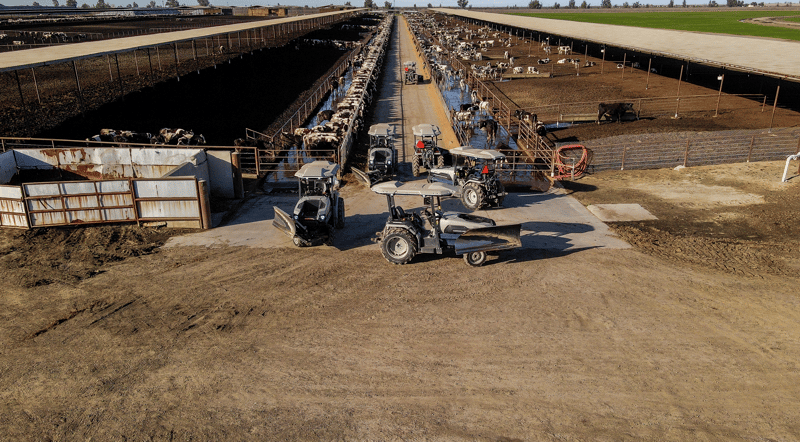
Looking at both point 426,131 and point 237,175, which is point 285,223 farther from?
point 426,131

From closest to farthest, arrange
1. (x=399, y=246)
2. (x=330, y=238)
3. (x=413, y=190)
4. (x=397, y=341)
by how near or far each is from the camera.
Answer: (x=397, y=341) → (x=413, y=190) → (x=399, y=246) → (x=330, y=238)

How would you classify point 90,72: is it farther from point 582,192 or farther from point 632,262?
point 632,262

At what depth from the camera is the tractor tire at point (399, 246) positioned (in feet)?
43.4

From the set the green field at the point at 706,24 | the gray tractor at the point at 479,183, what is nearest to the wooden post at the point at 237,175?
the gray tractor at the point at 479,183

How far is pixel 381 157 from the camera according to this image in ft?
72.4

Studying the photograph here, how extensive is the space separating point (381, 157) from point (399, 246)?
29.9 ft

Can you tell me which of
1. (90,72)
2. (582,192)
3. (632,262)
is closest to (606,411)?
(632,262)

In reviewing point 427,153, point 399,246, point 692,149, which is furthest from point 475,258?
point 692,149

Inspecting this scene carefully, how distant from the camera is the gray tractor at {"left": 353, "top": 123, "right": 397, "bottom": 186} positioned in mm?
20828

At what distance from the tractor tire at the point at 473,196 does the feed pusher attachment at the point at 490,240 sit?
454cm

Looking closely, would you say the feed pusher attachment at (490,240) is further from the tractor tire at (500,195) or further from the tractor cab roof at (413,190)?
the tractor tire at (500,195)

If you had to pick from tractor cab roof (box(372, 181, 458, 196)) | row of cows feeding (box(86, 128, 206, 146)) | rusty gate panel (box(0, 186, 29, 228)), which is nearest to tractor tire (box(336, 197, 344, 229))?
tractor cab roof (box(372, 181, 458, 196))

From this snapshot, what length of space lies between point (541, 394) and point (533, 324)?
2.31 m

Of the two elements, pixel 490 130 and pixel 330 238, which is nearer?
pixel 330 238
